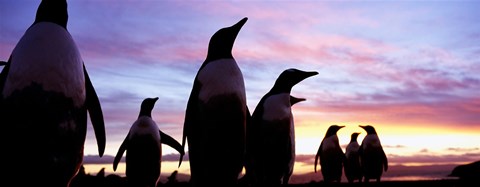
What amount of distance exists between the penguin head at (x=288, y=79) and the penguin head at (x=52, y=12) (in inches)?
207

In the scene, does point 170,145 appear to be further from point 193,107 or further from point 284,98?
point 193,107

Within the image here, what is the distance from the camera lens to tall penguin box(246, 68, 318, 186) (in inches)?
379

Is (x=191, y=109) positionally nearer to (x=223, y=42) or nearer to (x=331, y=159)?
(x=223, y=42)

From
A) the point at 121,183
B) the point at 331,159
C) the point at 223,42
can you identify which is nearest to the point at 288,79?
the point at 223,42

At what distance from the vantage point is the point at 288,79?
10.4 m

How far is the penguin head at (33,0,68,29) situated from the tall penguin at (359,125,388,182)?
1352 centimetres

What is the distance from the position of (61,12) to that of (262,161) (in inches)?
202

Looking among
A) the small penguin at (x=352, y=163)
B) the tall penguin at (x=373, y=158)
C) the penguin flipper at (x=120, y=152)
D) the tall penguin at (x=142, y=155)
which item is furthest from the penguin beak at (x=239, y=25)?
the small penguin at (x=352, y=163)

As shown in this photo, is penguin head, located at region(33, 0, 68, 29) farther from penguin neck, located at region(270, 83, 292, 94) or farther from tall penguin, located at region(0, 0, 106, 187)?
penguin neck, located at region(270, 83, 292, 94)

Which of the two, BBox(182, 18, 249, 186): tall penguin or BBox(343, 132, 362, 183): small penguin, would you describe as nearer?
BBox(182, 18, 249, 186): tall penguin

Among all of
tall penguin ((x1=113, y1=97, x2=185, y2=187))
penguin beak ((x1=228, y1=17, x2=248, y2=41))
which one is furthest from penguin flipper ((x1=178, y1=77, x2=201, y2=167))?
tall penguin ((x1=113, y1=97, x2=185, y2=187))

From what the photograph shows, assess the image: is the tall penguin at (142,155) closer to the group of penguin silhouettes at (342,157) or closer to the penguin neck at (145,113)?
the penguin neck at (145,113)

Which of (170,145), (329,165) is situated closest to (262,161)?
(170,145)

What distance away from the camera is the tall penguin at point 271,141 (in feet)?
31.6
